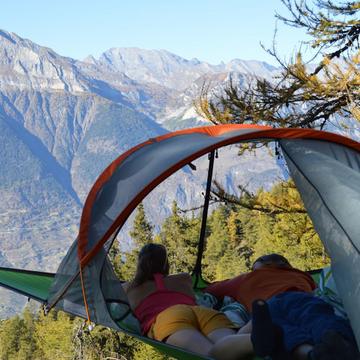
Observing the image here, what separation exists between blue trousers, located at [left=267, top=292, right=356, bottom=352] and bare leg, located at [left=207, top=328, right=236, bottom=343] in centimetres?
28

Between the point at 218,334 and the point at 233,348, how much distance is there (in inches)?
13.0

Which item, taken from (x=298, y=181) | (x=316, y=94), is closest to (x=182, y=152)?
(x=298, y=181)

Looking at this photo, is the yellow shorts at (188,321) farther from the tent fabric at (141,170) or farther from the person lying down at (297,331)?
the tent fabric at (141,170)

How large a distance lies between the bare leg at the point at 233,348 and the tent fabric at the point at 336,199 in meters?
0.50

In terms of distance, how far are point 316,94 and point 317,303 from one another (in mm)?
5507

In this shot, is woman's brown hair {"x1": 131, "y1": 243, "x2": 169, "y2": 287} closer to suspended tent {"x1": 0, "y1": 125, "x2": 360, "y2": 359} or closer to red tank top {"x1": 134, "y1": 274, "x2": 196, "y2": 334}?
red tank top {"x1": 134, "y1": 274, "x2": 196, "y2": 334}

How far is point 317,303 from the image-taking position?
308 centimetres

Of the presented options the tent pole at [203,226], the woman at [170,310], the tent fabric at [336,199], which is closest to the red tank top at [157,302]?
the woman at [170,310]

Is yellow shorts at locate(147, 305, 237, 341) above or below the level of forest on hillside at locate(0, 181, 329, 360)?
below

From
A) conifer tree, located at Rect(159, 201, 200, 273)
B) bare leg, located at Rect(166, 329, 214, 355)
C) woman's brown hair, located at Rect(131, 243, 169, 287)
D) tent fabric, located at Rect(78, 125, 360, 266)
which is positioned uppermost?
conifer tree, located at Rect(159, 201, 200, 273)

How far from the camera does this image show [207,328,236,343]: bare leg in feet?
10.7

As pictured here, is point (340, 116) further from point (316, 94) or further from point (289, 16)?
point (289, 16)

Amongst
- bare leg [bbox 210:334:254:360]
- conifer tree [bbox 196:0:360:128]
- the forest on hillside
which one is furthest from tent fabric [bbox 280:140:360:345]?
conifer tree [bbox 196:0:360:128]

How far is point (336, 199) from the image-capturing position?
3502mm
